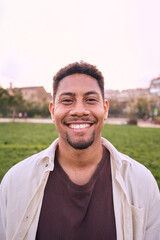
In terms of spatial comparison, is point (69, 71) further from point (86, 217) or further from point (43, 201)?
point (86, 217)

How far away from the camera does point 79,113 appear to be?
5.57ft

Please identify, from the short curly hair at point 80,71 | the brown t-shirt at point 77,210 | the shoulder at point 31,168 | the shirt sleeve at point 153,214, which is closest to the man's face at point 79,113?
the short curly hair at point 80,71

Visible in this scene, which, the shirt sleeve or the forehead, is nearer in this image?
the shirt sleeve

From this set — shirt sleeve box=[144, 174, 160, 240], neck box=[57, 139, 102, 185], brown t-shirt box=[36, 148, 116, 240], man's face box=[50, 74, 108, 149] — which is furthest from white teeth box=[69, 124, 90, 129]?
shirt sleeve box=[144, 174, 160, 240]

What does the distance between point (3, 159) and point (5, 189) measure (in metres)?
4.36

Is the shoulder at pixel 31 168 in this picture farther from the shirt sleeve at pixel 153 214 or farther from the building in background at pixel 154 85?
the building in background at pixel 154 85

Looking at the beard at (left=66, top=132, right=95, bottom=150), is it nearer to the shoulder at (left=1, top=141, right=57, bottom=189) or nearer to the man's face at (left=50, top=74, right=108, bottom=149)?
the man's face at (left=50, top=74, right=108, bottom=149)

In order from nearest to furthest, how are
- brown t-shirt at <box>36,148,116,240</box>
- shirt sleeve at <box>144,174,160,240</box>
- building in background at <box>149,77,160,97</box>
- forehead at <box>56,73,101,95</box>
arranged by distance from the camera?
brown t-shirt at <box>36,148,116,240</box> → shirt sleeve at <box>144,174,160,240</box> → forehead at <box>56,73,101,95</box> → building in background at <box>149,77,160,97</box>

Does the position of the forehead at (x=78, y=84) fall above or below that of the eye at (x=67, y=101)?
above

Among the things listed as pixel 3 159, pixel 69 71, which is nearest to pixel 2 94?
pixel 3 159

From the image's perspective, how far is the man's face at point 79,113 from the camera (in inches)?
67.1

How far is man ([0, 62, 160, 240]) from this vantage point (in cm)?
152

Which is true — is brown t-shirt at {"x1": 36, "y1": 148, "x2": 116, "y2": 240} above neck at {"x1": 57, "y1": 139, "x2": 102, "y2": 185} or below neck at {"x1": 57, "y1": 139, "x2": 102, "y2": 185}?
below

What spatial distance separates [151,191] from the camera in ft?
5.38
